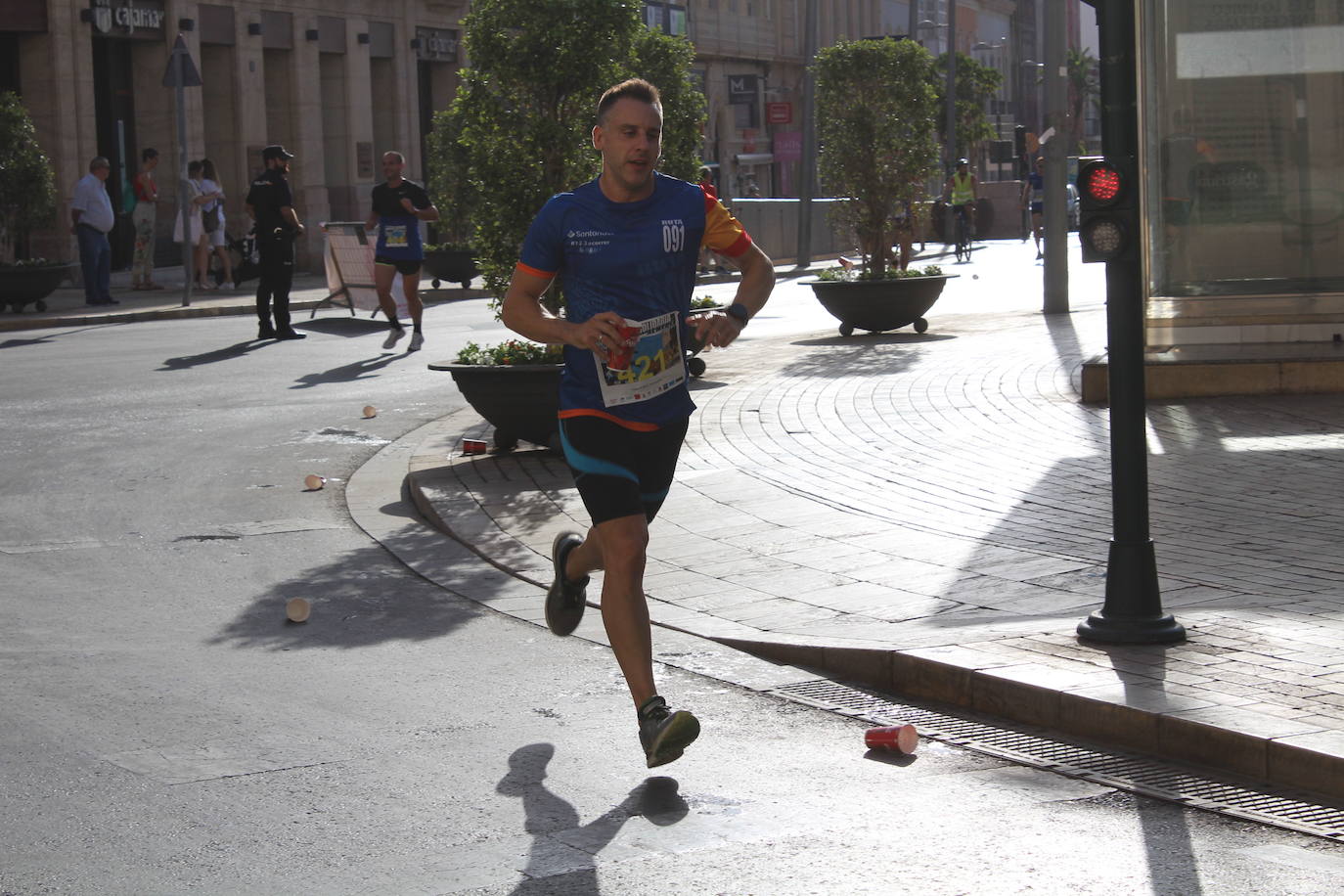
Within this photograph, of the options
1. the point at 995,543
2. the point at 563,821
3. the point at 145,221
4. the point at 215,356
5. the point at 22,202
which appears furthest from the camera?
the point at 145,221

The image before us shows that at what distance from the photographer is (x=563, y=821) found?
4523 mm

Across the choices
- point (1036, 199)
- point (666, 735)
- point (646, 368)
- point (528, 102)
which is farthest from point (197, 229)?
point (666, 735)

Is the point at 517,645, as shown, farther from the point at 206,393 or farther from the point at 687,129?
the point at 687,129

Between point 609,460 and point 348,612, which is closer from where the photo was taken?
point 609,460

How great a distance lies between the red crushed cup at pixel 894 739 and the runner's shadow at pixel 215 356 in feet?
39.3

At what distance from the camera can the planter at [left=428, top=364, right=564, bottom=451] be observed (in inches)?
401

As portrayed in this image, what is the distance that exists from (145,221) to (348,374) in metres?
13.4

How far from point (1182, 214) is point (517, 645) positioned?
25.6ft

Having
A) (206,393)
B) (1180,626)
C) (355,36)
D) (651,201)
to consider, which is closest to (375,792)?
(651,201)

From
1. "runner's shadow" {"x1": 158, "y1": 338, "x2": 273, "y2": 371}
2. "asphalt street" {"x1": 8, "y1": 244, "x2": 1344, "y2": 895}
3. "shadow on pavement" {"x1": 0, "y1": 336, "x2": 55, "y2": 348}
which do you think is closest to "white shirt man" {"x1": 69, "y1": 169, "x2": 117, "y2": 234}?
"shadow on pavement" {"x1": 0, "y1": 336, "x2": 55, "y2": 348}

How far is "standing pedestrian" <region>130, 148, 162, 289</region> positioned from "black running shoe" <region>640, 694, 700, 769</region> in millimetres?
23665

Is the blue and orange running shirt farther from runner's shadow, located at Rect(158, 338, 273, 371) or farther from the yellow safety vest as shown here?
the yellow safety vest

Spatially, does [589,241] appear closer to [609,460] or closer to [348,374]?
[609,460]

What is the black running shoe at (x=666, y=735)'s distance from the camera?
4750 mm
